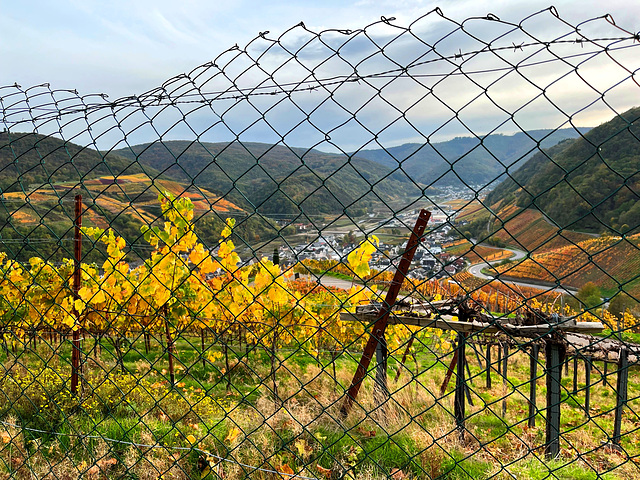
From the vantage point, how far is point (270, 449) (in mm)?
2500

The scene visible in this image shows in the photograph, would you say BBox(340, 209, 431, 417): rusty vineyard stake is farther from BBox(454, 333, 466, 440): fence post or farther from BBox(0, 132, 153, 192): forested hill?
BBox(0, 132, 153, 192): forested hill

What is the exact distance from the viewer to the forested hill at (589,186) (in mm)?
1275

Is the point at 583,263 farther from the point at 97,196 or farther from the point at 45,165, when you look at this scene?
the point at 45,165

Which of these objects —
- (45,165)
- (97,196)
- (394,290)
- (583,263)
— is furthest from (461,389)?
(45,165)

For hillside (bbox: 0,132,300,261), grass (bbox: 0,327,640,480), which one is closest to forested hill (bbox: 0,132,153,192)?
hillside (bbox: 0,132,300,261)

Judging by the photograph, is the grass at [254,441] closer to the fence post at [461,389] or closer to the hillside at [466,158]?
the fence post at [461,389]

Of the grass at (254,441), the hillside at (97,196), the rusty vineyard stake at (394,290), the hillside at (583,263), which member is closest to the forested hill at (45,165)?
the hillside at (97,196)

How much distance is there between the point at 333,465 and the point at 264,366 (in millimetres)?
6243

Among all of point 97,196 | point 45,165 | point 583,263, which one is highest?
point 45,165

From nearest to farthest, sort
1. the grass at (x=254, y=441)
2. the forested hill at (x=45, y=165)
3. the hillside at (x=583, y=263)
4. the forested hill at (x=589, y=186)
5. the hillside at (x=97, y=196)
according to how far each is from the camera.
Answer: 1. the hillside at (x=583, y=263)
2. the forested hill at (x=589, y=186)
3. the hillside at (x=97, y=196)
4. the forested hill at (x=45, y=165)
5. the grass at (x=254, y=441)

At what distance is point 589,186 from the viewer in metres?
1.62

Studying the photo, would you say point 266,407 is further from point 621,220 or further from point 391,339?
point 621,220

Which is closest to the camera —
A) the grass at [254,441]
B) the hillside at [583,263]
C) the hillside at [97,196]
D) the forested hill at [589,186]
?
the hillside at [583,263]

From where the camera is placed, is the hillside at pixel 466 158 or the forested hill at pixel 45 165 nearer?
the hillside at pixel 466 158
